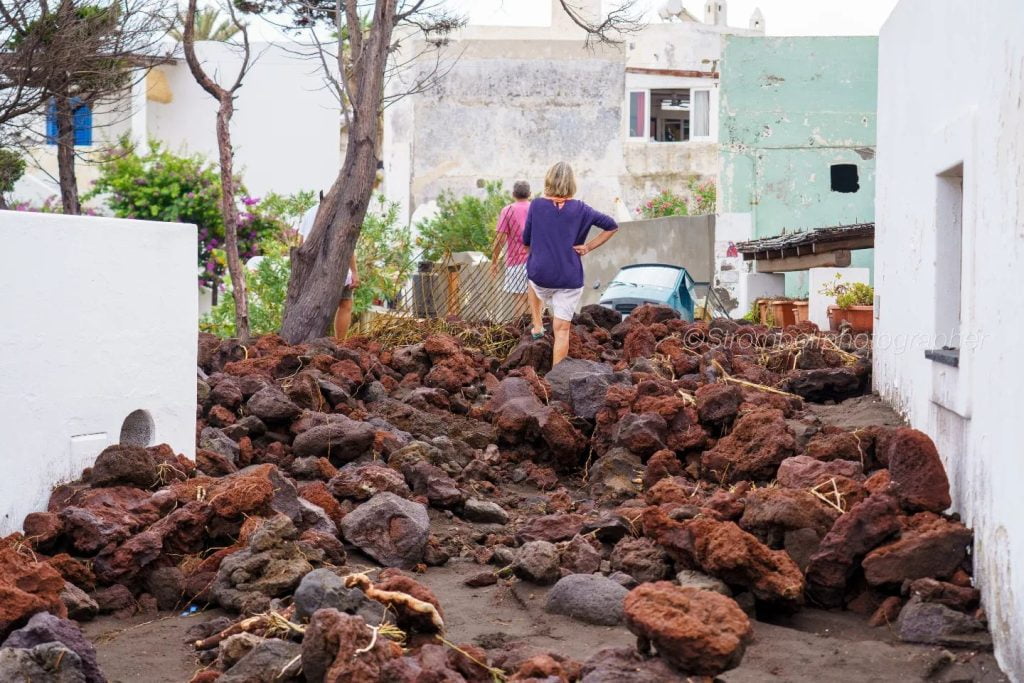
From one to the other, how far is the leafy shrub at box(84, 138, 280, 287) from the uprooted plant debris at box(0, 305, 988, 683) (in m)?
12.9

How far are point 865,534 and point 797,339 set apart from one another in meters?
5.96

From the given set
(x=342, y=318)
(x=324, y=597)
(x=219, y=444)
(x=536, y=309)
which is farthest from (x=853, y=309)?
(x=324, y=597)

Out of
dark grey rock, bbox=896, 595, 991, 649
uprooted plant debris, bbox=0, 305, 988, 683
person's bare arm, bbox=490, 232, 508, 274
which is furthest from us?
person's bare arm, bbox=490, 232, 508, 274

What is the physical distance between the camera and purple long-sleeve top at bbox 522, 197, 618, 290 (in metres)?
10.4

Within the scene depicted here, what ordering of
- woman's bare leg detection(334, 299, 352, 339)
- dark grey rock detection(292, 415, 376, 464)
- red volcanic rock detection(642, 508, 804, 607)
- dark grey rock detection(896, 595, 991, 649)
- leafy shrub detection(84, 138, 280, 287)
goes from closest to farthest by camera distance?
dark grey rock detection(896, 595, 991, 649), red volcanic rock detection(642, 508, 804, 607), dark grey rock detection(292, 415, 376, 464), woman's bare leg detection(334, 299, 352, 339), leafy shrub detection(84, 138, 280, 287)

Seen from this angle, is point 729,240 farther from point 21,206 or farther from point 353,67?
point 21,206

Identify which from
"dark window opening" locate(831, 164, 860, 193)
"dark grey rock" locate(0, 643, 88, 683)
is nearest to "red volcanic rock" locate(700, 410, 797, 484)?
"dark grey rock" locate(0, 643, 88, 683)

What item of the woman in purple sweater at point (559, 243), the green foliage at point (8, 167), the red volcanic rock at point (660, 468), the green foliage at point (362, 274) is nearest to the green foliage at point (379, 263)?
the green foliage at point (362, 274)

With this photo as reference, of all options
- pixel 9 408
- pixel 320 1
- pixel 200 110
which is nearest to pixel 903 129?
pixel 9 408

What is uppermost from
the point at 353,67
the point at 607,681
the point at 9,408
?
the point at 353,67

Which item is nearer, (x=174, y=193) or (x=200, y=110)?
(x=174, y=193)

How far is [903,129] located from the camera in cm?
778

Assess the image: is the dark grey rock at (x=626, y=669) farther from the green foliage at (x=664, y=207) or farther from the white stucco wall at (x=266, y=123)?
the white stucco wall at (x=266, y=123)

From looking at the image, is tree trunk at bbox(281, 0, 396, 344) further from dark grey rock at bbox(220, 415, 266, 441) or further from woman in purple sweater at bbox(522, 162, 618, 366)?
dark grey rock at bbox(220, 415, 266, 441)
